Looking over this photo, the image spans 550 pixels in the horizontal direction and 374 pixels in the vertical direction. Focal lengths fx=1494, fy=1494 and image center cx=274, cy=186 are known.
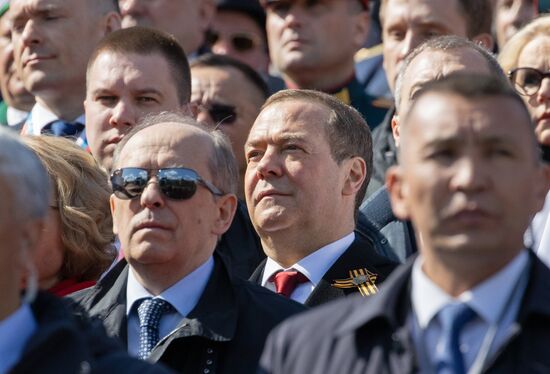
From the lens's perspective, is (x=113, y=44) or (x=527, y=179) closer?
(x=527, y=179)

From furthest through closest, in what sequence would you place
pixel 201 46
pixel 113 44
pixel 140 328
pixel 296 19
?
1. pixel 201 46
2. pixel 296 19
3. pixel 113 44
4. pixel 140 328

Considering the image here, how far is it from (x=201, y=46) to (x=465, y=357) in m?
6.26

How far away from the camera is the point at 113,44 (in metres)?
7.89

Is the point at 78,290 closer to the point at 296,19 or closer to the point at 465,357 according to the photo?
the point at 465,357

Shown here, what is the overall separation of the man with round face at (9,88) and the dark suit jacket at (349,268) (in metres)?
3.49

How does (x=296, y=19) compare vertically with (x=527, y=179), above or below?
below

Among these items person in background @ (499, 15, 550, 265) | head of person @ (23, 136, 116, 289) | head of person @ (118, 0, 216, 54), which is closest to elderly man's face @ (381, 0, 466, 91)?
person in background @ (499, 15, 550, 265)

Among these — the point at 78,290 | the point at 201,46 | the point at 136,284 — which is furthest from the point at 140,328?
the point at 201,46

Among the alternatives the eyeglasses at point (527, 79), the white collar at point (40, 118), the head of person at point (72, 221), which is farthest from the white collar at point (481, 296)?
the white collar at point (40, 118)

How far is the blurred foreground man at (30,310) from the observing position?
4.32 meters

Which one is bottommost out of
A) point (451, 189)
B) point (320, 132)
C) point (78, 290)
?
point (78, 290)

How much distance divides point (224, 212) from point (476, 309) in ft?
7.03

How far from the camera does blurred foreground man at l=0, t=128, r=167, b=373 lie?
4320 millimetres

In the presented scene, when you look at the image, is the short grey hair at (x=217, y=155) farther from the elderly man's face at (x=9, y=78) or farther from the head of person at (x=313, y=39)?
the elderly man's face at (x=9, y=78)
